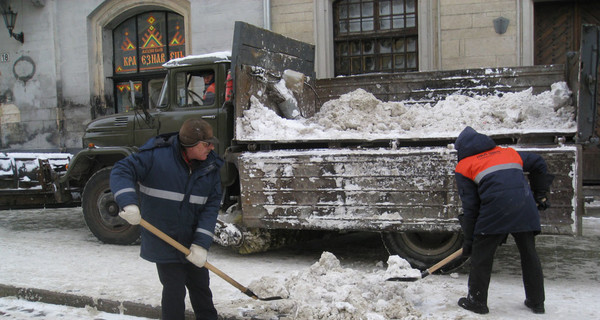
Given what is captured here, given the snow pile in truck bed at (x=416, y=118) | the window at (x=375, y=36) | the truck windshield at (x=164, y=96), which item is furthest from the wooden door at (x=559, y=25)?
the truck windshield at (x=164, y=96)

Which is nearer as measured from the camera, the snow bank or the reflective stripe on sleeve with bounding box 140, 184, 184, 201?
the reflective stripe on sleeve with bounding box 140, 184, 184, 201

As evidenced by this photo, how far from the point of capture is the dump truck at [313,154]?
512 centimetres

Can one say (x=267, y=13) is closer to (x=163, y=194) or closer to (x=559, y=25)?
(x=559, y=25)

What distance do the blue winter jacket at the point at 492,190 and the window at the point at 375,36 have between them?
7411 mm

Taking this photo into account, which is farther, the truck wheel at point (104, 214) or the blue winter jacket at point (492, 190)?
the truck wheel at point (104, 214)

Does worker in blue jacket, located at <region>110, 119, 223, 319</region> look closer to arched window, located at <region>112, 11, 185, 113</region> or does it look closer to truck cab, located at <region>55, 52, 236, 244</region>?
truck cab, located at <region>55, 52, 236, 244</region>

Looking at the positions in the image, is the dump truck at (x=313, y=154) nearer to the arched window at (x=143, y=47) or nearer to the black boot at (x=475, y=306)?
the black boot at (x=475, y=306)

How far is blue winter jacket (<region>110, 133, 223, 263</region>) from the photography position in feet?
12.0

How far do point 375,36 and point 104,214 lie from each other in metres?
6.94

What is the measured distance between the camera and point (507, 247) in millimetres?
6777

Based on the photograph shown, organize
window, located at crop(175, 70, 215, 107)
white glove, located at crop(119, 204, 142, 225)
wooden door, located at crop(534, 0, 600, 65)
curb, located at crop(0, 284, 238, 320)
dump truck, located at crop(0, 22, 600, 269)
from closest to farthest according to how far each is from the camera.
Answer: white glove, located at crop(119, 204, 142, 225) → curb, located at crop(0, 284, 238, 320) → dump truck, located at crop(0, 22, 600, 269) → window, located at crop(175, 70, 215, 107) → wooden door, located at crop(534, 0, 600, 65)

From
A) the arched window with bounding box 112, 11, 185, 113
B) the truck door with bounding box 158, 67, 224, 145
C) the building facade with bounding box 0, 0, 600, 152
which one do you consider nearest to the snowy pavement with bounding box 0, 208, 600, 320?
the truck door with bounding box 158, 67, 224, 145

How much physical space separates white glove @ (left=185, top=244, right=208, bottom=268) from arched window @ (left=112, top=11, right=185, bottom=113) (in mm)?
10258

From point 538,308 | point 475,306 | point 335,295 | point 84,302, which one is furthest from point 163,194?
point 538,308
